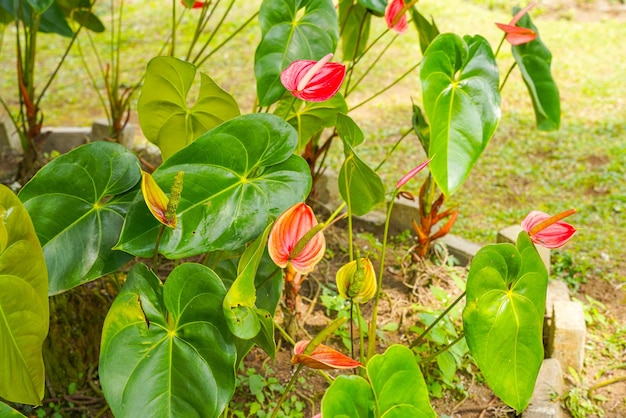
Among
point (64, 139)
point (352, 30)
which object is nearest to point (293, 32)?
point (352, 30)

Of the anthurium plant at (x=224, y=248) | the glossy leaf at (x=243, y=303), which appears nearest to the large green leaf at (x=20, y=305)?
the anthurium plant at (x=224, y=248)

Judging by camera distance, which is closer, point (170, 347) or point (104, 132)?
point (170, 347)

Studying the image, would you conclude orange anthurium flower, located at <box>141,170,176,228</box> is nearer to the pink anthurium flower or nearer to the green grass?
the pink anthurium flower

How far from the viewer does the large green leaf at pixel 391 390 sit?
911 millimetres

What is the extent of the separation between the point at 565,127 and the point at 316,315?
86.8 inches

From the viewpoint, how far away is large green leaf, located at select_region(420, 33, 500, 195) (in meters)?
1.09

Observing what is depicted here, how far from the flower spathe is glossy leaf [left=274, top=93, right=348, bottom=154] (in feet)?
1.44

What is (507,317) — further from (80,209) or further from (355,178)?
(80,209)

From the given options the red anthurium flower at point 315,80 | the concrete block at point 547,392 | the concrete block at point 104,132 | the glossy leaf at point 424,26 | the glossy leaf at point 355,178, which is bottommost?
the concrete block at point 104,132

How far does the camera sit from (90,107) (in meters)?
3.64

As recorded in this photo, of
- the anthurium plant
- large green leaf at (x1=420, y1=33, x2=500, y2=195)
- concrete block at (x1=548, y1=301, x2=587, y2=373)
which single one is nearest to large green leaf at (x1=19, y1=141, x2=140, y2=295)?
the anthurium plant

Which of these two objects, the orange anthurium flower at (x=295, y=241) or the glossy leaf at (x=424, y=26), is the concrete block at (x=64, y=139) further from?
the orange anthurium flower at (x=295, y=241)

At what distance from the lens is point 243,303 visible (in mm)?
935

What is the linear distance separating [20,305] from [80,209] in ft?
0.86
